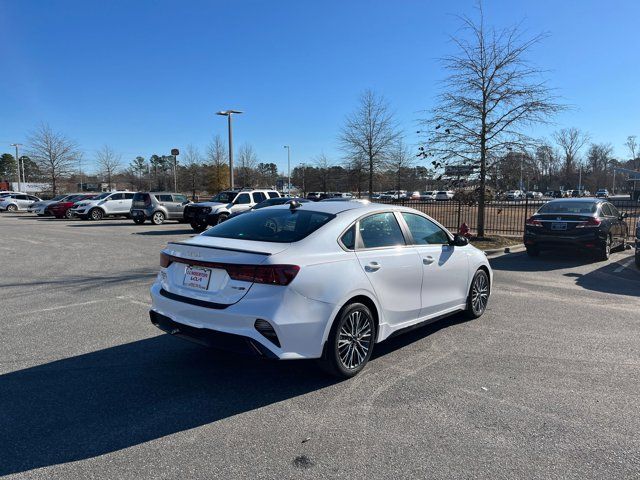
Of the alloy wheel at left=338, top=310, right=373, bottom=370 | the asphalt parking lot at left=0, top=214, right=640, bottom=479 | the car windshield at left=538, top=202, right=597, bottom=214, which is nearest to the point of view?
the asphalt parking lot at left=0, top=214, right=640, bottom=479

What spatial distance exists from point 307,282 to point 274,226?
97cm

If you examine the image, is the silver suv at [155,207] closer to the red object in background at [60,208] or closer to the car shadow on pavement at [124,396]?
the red object in background at [60,208]

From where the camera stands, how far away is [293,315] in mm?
3709

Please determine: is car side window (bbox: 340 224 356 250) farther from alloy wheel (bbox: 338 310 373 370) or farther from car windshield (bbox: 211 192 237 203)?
car windshield (bbox: 211 192 237 203)

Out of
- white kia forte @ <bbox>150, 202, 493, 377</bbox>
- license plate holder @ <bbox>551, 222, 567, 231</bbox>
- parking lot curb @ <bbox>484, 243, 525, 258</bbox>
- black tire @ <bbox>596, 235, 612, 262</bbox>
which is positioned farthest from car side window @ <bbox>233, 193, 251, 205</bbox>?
white kia forte @ <bbox>150, 202, 493, 377</bbox>

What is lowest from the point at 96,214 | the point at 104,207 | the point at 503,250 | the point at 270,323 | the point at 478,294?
the point at 503,250

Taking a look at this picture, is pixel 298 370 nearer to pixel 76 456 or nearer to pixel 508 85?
pixel 76 456

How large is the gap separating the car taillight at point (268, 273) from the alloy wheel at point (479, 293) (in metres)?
3.24

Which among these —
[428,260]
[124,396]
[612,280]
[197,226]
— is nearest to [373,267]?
[428,260]

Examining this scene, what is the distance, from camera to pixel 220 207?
65.2ft

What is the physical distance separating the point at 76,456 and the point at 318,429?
1584mm

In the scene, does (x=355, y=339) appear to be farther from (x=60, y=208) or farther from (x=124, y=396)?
(x=60, y=208)

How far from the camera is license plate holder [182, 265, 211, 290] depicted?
3.97m

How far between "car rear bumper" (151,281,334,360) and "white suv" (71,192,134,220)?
27032mm
